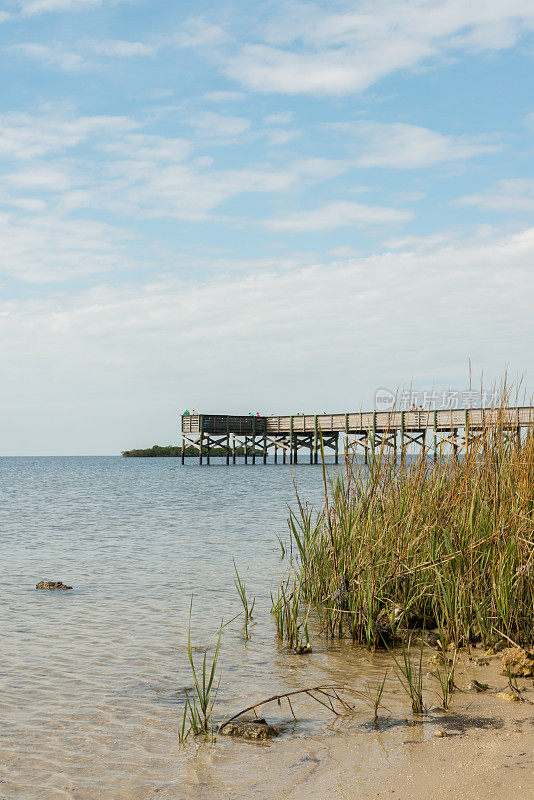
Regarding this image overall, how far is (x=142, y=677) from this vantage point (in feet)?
16.6

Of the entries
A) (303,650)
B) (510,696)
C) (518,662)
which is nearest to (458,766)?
(510,696)

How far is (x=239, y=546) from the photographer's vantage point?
38.2 ft

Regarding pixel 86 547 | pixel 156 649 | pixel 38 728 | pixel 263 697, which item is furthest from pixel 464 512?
pixel 86 547

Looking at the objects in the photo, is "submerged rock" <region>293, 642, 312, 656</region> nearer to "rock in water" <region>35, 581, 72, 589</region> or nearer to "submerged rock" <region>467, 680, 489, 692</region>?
"submerged rock" <region>467, 680, 489, 692</region>

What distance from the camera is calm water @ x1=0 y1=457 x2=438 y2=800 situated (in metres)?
3.40

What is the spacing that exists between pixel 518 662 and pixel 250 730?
185cm

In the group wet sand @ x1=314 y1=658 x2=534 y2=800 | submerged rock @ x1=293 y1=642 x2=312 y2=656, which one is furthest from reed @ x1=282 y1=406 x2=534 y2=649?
wet sand @ x1=314 y1=658 x2=534 y2=800

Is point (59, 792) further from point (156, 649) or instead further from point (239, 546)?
point (239, 546)

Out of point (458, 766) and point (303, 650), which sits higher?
point (458, 766)

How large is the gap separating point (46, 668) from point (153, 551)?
6.07m

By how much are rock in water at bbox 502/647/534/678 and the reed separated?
→ 8.1 inches

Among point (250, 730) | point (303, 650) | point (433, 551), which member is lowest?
point (303, 650)

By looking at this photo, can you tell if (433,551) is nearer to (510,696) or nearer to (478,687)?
(478,687)

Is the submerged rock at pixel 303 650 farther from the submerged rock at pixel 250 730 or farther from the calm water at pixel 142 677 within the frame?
the submerged rock at pixel 250 730
